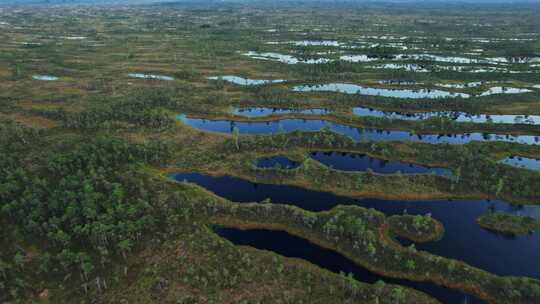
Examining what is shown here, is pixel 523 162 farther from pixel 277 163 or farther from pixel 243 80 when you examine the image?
pixel 243 80

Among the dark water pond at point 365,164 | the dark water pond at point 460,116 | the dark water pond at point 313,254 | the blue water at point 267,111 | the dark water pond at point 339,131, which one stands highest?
the dark water pond at point 460,116

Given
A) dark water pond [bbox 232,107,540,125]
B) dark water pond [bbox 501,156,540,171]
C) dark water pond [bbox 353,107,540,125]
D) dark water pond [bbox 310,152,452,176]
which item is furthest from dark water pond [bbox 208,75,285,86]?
dark water pond [bbox 501,156,540,171]

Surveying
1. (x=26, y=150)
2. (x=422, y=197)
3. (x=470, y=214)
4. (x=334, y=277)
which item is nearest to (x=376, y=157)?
(x=422, y=197)

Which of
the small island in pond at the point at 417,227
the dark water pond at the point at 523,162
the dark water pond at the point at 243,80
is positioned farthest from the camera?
the dark water pond at the point at 243,80

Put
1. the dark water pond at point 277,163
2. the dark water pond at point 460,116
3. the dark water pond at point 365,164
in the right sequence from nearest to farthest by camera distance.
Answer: the dark water pond at point 365,164
the dark water pond at point 277,163
the dark water pond at point 460,116

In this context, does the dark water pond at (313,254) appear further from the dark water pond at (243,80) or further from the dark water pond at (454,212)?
the dark water pond at (243,80)

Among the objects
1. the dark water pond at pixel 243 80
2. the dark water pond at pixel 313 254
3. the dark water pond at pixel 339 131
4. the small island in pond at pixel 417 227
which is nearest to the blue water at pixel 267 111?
the dark water pond at pixel 339 131
